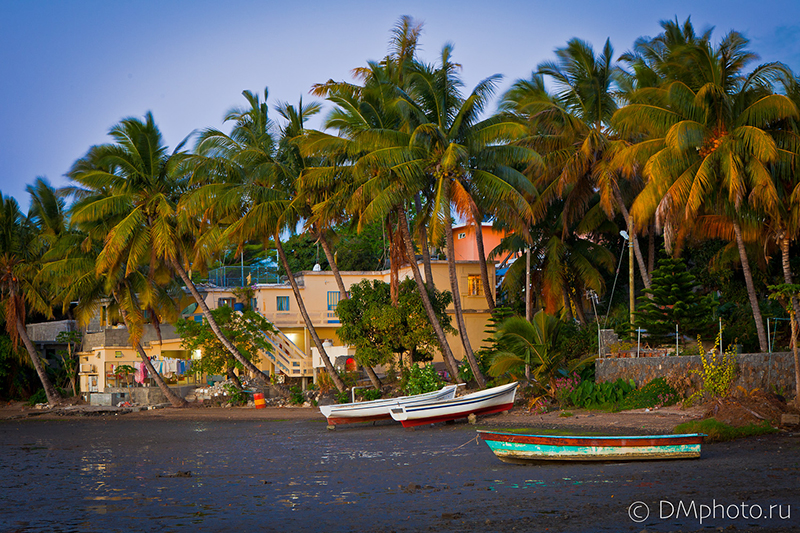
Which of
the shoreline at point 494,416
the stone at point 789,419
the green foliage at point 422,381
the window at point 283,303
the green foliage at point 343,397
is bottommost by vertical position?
the shoreline at point 494,416

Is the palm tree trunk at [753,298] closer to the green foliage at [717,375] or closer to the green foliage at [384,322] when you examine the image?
the green foliage at [717,375]

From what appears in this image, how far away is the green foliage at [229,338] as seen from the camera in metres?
32.8

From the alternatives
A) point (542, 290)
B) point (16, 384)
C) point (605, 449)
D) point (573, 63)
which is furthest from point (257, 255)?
point (605, 449)

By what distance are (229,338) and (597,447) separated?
22.9 metres

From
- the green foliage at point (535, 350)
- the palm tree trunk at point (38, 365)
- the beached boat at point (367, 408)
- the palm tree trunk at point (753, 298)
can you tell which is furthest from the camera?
the palm tree trunk at point (38, 365)

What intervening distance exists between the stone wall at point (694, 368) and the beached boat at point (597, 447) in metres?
7.18

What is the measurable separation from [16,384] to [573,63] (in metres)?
35.2

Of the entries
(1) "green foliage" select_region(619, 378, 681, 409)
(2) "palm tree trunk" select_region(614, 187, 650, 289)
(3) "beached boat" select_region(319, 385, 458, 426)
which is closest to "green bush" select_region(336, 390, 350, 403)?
(3) "beached boat" select_region(319, 385, 458, 426)

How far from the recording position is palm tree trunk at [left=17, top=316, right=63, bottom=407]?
37094 millimetres

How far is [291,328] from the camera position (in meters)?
39.6

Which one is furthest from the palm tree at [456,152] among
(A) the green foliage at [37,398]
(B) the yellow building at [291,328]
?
(A) the green foliage at [37,398]

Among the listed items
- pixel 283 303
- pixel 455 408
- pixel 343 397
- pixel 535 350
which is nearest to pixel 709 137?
pixel 535 350

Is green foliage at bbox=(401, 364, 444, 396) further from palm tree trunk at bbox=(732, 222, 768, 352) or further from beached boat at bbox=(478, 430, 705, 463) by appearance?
beached boat at bbox=(478, 430, 705, 463)

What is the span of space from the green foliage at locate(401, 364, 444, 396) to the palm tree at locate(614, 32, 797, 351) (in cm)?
913
